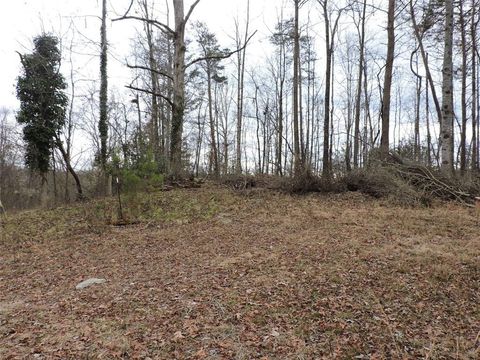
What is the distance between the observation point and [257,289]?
4020 millimetres

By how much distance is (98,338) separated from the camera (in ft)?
10.4

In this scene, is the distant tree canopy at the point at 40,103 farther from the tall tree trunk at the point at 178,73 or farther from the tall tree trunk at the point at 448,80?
the tall tree trunk at the point at 448,80

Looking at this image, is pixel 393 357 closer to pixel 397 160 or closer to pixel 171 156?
pixel 397 160

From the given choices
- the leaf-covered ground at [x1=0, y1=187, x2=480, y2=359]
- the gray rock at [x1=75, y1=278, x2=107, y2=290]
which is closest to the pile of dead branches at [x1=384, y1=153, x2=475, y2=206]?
the leaf-covered ground at [x1=0, y1=187, x2=480, y2=359]

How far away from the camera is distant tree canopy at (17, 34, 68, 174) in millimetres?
14383

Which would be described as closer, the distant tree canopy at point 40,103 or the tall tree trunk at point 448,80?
the tall tree trunk at point 448,80

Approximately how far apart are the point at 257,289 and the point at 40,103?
14.8 meters

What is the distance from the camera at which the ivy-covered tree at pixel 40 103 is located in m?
14.4

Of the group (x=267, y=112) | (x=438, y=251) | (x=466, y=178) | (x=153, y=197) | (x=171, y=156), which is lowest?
(x=438, y=251)

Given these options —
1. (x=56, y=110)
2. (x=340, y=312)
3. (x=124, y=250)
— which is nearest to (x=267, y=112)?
(x=56, y=110)

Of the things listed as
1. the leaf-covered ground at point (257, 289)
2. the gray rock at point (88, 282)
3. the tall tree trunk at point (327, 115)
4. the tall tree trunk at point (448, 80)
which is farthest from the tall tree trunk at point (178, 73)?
the tall tree trunk at point (448, 80)

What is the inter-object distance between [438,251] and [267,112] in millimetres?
20531

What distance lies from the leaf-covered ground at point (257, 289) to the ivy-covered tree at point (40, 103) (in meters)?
8.03

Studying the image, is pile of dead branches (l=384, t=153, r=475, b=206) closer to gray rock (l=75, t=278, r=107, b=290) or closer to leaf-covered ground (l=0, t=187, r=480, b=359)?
leaf-covered ground (l=0, t=187, r=480, b=359)
